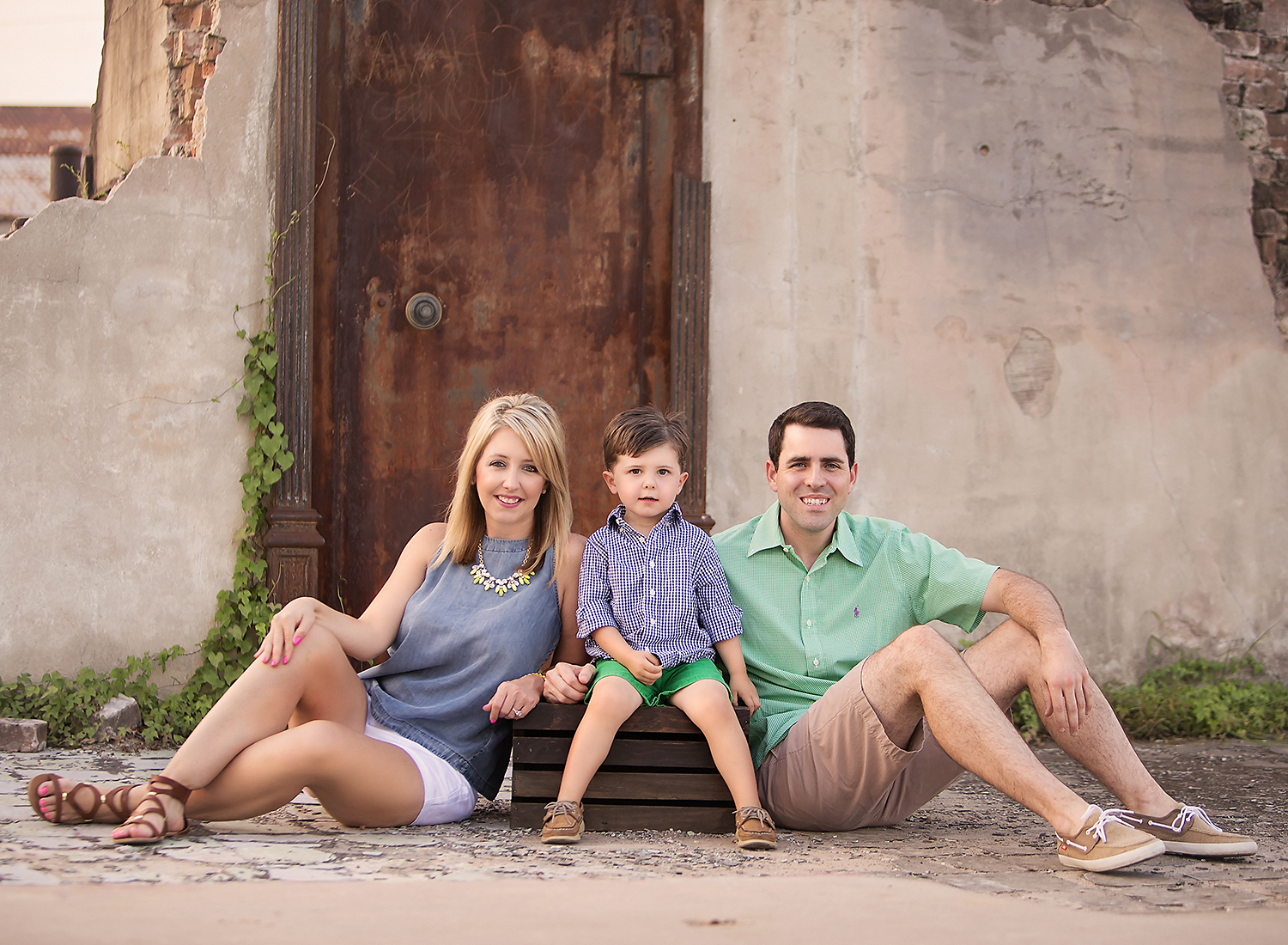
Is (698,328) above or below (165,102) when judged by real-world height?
Answer: below

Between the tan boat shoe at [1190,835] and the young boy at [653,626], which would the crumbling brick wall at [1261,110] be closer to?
the tan boat shoe at [1190,835]

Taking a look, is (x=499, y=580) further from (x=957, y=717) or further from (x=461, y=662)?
(x=957, y=717)

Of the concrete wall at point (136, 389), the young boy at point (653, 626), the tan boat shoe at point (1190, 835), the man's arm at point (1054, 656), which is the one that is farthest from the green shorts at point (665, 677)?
the concrete wall at point (136, 389)

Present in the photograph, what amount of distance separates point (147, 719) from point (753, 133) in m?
3.33

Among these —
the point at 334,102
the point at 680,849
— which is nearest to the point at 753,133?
the point at 334,102

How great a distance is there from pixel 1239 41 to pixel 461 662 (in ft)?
15.4

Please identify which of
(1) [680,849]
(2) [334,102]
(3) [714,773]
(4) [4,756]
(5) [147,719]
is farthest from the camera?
(2) [334,102]

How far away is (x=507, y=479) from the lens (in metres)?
2.97

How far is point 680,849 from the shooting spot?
265 centimetres

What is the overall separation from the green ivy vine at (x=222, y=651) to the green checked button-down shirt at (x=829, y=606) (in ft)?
7.05

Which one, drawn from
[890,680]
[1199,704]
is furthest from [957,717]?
[1199,704]

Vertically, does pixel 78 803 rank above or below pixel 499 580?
below

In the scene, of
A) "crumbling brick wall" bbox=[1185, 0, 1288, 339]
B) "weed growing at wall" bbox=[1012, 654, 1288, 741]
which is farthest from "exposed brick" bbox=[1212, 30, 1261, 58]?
"weed growing at wall" bbox=[1012, 654, 1288, 741]

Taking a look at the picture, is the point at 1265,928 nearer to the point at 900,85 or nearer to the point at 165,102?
the point at 900,85
